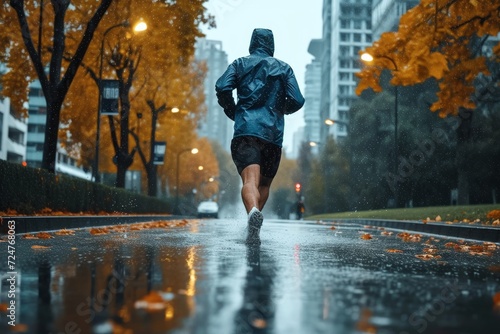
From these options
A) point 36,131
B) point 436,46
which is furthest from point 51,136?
point 36,131

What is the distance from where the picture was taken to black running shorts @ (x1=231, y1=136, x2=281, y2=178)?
25.8ft

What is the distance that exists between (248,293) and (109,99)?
19.8m

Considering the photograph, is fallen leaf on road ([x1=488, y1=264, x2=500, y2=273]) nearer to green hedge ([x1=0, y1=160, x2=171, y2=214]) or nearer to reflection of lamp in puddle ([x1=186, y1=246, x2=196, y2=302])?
reflection of lamp in puddle ([x1=186, y1=246, x2=196, y2=302])

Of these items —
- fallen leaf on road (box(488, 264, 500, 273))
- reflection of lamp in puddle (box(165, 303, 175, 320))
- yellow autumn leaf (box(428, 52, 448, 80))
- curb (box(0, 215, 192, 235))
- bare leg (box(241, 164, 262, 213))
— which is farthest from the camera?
yellow autumn leaf (box(428, 52, 448, 80))

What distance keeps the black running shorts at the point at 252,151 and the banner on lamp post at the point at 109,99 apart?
607 inches

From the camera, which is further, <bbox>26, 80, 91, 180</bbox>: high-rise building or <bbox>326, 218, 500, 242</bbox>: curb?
<bbox>26, 80, 91, 180</bbox>: high-rise building

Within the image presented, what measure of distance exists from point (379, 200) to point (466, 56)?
36.5 metres

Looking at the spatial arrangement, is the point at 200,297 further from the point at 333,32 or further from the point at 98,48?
the point at 333,32

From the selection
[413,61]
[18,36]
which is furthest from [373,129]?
[413,61]

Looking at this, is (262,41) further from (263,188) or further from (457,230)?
(457,230)

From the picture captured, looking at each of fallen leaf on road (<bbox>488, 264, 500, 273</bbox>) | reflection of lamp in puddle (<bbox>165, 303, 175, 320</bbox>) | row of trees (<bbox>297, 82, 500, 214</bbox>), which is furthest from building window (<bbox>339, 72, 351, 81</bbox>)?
reflection of lamp in puddle (<bbox>165, 303, 175, 320</bbox>)

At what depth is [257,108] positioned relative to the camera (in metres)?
8.03

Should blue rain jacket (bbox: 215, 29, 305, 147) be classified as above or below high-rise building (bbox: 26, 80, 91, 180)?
below

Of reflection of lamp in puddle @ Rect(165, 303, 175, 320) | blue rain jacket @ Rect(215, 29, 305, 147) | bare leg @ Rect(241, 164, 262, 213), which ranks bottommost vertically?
reflection of lamp in puddle @ Rect(165, 303, 175, 320)
